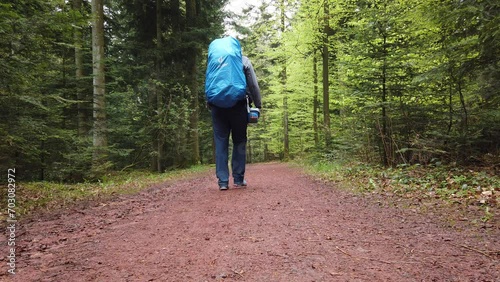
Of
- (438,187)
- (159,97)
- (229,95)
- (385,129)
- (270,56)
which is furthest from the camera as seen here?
(270,56)

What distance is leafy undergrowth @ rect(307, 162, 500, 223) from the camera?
3.44 meters

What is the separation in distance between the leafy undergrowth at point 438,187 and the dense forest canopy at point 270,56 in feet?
2.00

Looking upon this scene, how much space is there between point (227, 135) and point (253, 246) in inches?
109

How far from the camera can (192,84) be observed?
14578 millimetres

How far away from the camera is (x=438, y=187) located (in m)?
4.54

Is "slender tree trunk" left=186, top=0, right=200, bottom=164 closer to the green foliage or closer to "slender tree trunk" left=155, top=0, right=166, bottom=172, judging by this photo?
"slender tree trunk" left=155, top=0, right=166, bottom=172

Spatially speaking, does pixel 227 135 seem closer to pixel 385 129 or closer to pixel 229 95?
pixel 229 95

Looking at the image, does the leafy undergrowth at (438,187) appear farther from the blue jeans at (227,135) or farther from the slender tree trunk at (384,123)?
the blue jeans at (227,135)

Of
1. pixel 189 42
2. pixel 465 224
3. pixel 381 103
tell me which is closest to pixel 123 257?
pixel 465 224

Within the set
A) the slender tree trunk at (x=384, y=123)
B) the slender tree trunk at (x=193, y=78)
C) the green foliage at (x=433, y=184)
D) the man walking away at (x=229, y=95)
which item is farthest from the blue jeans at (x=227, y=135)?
the slender tree trunk at (x=193, y=78)

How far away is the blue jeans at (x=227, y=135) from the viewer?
4667mm

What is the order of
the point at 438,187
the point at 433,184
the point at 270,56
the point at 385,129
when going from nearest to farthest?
the point at 438,187, the point at 433,184, the point at 385,129, the point at 270,56

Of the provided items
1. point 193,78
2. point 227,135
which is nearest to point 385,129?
point 227,135

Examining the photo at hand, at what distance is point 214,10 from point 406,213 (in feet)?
50.5
